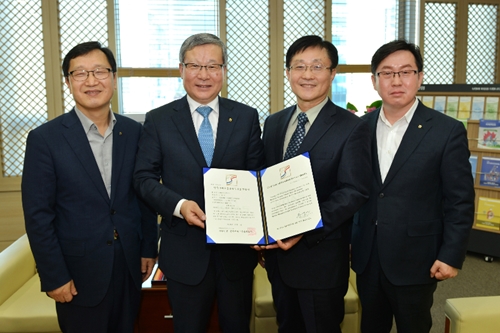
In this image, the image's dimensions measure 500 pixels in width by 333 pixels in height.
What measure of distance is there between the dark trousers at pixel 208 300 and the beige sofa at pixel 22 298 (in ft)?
2.91

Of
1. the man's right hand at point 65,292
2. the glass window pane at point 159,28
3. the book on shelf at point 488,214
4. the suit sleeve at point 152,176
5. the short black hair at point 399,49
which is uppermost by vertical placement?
the glass window pane at point 159,28

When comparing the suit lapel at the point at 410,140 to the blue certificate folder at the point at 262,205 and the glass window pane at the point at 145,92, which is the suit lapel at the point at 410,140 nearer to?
the blue certificate folder at the point at 262,205

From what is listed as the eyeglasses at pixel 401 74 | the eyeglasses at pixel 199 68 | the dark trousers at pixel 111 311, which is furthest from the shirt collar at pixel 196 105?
the eyeglasses at pixel 401 74

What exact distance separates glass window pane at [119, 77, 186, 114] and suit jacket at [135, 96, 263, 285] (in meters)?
3.19

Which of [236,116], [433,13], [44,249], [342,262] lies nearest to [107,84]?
[236,116]

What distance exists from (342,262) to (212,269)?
52 centimetres

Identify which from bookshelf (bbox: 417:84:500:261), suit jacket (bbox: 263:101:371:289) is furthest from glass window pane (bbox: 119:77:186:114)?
suit jacket (bbox: 263:101:371:289)

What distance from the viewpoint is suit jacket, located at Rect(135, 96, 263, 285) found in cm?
176

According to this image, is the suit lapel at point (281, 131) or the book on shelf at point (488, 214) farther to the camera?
the book on shelf at point (488, 214)

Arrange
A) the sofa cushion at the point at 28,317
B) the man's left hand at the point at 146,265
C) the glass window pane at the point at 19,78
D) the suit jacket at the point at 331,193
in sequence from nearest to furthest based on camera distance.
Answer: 1. the suit jacket at the point at 331,193
2. the man's left hand at the point at 146,265
3. the sofa cushion at the point at 28,317
4. the glass window pane at the point at 19,78

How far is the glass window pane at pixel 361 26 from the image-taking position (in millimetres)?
5098

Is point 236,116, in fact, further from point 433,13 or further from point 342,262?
point 433,13

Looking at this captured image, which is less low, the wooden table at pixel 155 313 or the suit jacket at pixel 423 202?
the suit jacket at pixel 423 202

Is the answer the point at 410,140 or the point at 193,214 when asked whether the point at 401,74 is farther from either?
the point at 193,214
